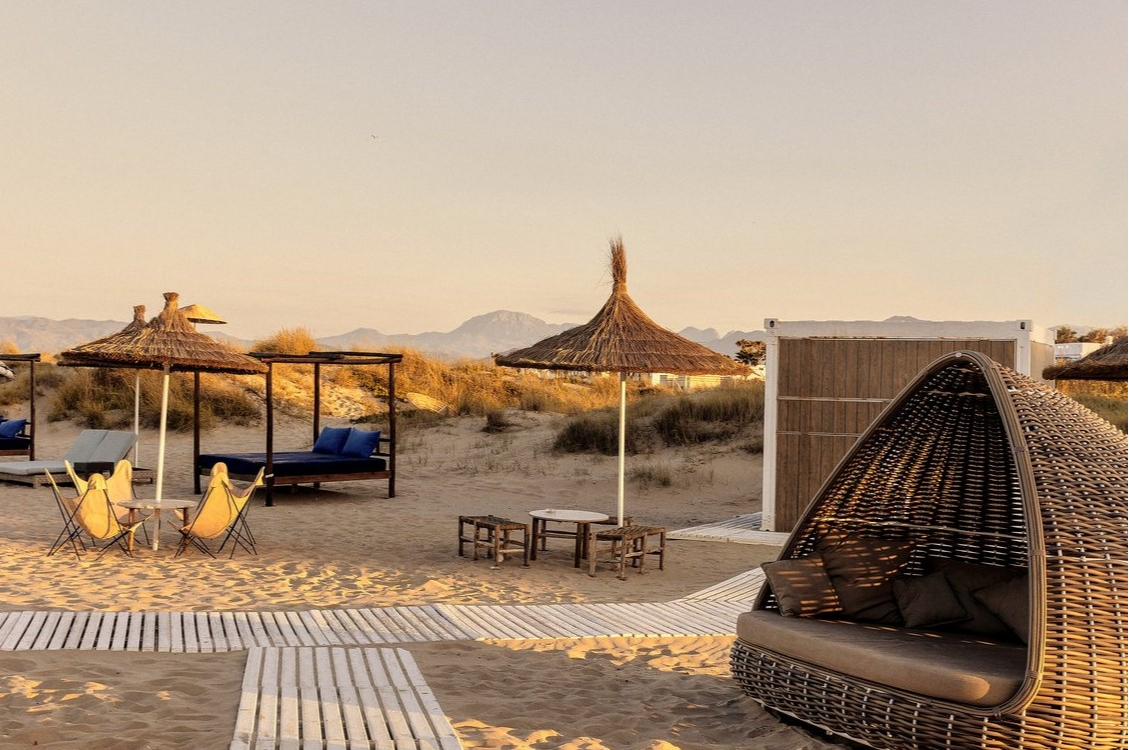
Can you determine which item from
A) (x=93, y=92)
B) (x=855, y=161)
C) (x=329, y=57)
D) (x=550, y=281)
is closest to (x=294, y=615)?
(x=855, y=161)

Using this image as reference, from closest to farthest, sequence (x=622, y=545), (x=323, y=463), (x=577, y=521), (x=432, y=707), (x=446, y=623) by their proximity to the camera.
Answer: (x=432, y=707) → (x=446, y=623) → (x=622, y=545) → (x=577, y=521) → (x=323, y=463)

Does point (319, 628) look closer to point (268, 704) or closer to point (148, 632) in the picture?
point (148, 632)

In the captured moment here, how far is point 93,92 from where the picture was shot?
57.7 feet

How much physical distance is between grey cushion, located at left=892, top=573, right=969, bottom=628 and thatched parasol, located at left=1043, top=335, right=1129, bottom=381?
1.30 metres

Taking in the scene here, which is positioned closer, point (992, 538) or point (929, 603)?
point (929, 603)

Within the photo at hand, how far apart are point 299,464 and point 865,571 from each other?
390 inches

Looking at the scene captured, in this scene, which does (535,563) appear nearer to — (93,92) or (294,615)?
(294,615)

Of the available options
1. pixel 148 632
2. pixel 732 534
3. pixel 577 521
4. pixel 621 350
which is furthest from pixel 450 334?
pixel 148 632

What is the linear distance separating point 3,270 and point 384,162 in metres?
15.6

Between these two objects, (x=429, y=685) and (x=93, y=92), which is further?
(x=93, y=92)

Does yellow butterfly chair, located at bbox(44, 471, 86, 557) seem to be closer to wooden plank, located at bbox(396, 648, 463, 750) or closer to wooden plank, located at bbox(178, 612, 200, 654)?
wooden plank, located at bbox(178, 612, 200, 654)

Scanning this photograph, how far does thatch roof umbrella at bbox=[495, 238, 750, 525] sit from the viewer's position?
1063 centimetres

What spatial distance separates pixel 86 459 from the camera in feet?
47.8

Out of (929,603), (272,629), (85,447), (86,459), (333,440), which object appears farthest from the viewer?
(333,440)
